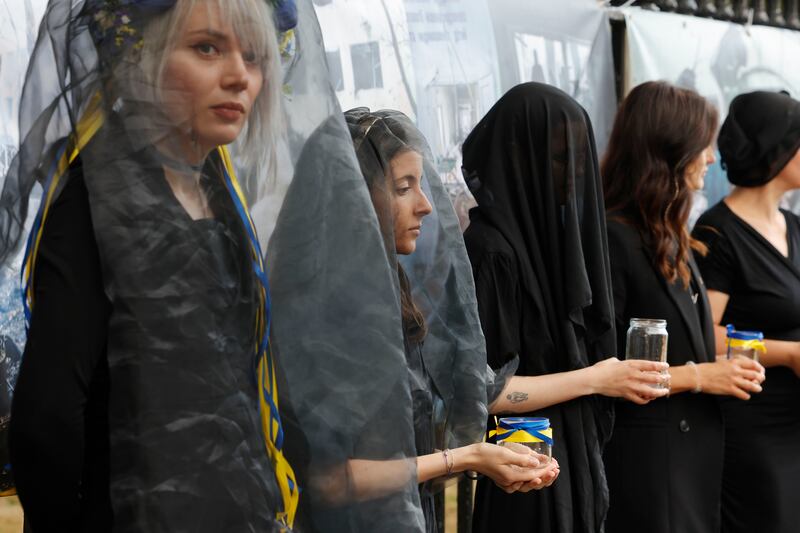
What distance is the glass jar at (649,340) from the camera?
2.50 m

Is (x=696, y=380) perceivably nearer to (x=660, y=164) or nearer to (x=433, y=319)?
(x=660, y=164)

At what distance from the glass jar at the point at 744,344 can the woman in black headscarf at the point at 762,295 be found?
30 cm

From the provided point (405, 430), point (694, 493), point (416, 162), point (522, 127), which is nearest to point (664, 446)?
point (694, 493)

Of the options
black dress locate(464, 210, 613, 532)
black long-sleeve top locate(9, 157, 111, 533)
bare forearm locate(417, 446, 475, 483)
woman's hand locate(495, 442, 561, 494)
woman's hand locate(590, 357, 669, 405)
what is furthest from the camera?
woman's hand locate(590, 357, 669, 405)

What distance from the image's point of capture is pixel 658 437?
277 centimetres

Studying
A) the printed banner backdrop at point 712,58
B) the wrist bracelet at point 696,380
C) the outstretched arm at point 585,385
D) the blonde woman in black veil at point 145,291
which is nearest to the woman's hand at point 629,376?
the outstretched arm at point 585,385

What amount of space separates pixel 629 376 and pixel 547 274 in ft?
1.08

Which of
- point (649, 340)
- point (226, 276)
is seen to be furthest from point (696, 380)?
point (226, 276)

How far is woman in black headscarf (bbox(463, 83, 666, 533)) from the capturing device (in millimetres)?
2342

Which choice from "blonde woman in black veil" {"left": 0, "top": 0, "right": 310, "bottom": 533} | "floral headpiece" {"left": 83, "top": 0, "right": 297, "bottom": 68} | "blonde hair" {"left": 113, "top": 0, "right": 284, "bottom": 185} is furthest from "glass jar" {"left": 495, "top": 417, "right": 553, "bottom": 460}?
"floral headpiece" {"left": 83, "top": 0, "right": 297, "bottom": 68}

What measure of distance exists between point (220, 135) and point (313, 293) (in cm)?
25

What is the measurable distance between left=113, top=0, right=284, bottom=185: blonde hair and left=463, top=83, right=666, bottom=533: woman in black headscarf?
3.41 ft

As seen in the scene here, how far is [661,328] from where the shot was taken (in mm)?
2496

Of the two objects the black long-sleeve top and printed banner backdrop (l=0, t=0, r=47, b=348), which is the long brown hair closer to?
printed banner backdrop (l=0, t=0, r=47, b=348)
